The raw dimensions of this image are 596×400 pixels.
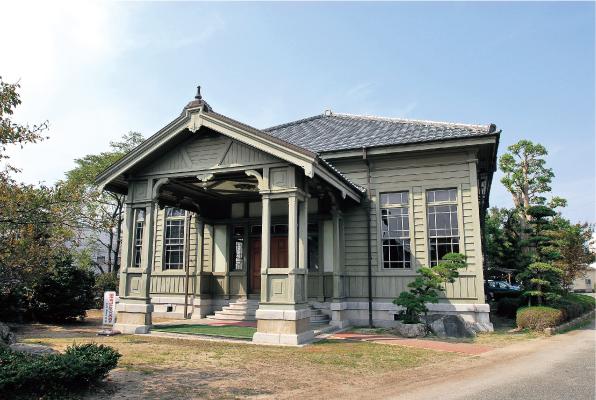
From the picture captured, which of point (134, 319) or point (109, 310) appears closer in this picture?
point (134, 319)

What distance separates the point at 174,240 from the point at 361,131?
8278 mm

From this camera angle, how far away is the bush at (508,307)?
16.5 m

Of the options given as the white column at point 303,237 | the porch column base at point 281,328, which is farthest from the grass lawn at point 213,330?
the white column at point 303,237

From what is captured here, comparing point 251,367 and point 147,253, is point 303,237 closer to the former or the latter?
point 251,367

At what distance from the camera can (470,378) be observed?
23.4ft

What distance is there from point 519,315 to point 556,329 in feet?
3.36

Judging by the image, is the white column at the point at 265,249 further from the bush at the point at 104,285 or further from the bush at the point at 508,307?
the bush at the point at 104,285

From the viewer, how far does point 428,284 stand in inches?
470

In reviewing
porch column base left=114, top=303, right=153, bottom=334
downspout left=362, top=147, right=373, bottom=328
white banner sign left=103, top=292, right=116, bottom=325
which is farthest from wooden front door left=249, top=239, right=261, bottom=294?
white banner sign left=103, top=292, right=116, bottom=325

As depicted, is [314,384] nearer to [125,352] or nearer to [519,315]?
[125,352]

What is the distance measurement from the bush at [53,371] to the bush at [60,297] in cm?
863

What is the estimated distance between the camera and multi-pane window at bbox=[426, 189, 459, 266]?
13.3 m

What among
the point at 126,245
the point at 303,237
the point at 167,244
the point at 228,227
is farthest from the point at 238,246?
the point at 303,237

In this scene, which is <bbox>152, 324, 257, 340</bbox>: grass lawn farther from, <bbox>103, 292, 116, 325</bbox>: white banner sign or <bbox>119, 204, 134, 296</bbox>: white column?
<bbox>119, 204, 134, 296</bbox>: white column
